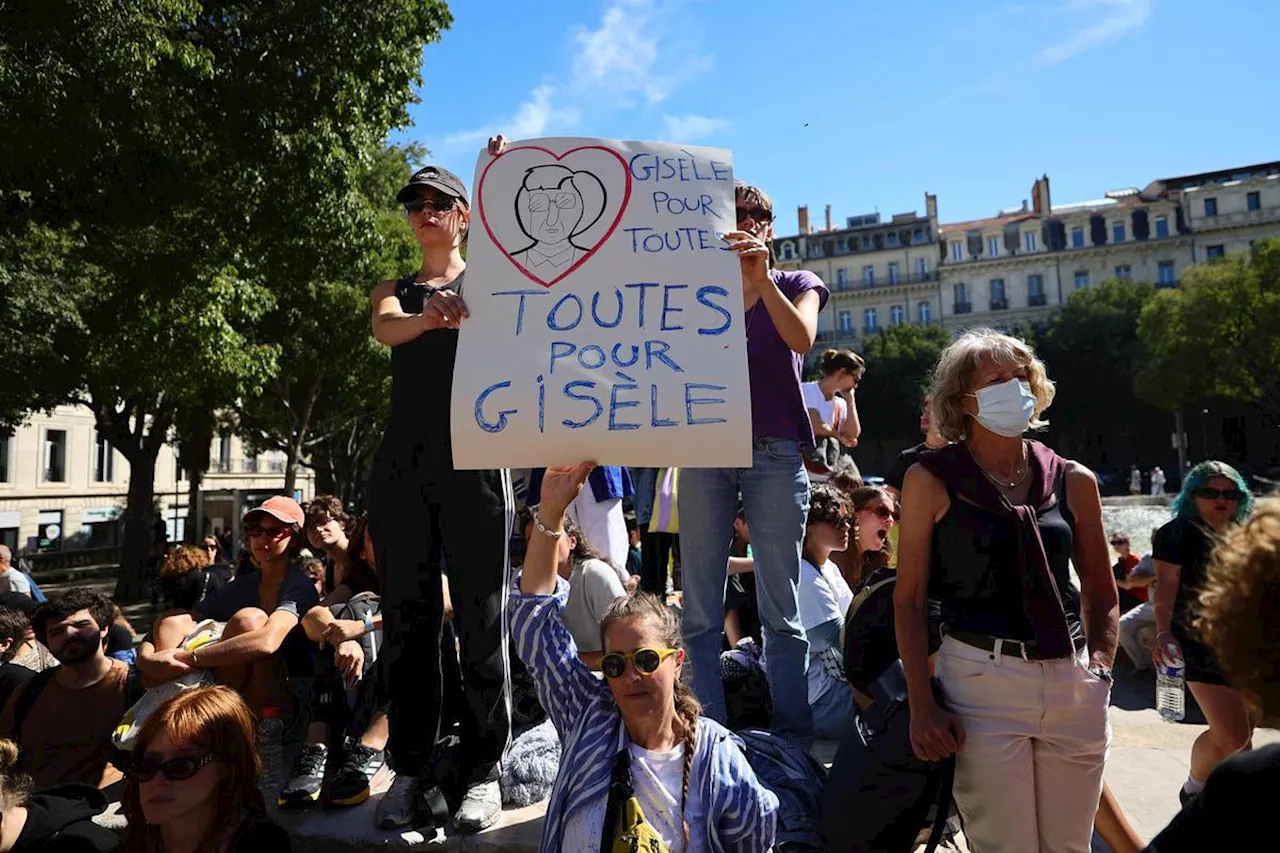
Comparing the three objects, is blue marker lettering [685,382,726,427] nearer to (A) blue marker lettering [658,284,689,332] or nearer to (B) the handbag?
(A) blue marker lettering [658,284,689,332]

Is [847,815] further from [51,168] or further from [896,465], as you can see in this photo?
[51,168]

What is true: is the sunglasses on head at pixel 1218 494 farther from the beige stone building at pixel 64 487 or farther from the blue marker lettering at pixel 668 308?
the beige stone building at pixel 64 487

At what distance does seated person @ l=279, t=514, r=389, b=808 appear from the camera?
3359mm

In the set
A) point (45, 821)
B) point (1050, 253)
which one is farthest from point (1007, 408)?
point (1050, 253)

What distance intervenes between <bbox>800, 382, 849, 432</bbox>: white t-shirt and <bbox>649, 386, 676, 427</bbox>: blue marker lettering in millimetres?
3430

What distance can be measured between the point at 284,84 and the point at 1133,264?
6388 centimetres

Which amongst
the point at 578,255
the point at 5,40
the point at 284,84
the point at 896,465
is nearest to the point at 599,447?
the point at 578,255

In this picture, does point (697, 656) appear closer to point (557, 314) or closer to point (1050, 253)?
point (557, 314)

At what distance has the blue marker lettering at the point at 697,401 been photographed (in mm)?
2609

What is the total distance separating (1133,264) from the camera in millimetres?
60156

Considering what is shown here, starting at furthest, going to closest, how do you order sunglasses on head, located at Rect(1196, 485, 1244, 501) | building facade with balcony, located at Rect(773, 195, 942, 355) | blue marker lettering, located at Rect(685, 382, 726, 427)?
building facade with balcony, located at Rect(773, 195, 942, 355) → sunglasses on head, located at Rect(1196, 485, 1244, 501) → blue marker lettering, located at Rect(685, 382, 726, 427)

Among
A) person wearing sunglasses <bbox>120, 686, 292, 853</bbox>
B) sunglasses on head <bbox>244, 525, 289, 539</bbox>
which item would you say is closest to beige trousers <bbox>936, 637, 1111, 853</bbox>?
person wearing sunglasses <bbox>120, 686, 292, 853</bbox>

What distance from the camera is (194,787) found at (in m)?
2.39

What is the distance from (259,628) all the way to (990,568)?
10.00ft
